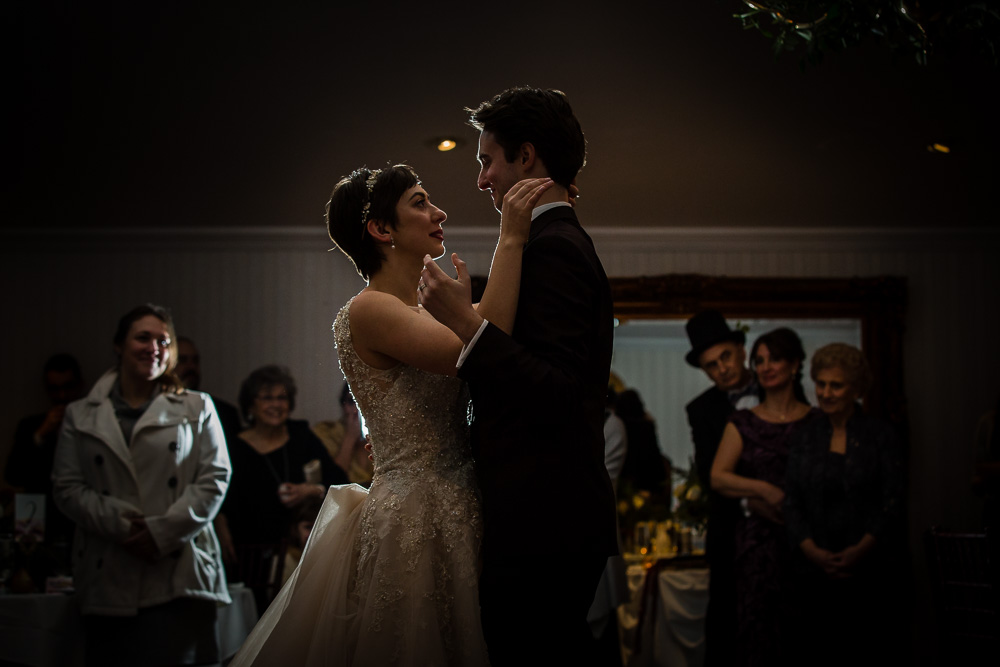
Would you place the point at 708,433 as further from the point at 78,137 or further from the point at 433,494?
A: the point at 78,137

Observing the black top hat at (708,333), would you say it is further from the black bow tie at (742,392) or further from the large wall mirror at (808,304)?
the large wall mirror at (808,304)

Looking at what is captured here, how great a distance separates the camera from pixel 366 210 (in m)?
2.18

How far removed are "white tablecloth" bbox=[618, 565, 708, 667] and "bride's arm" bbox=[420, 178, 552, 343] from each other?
159 inches

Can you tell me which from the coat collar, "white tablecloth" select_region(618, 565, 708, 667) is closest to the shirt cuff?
the coat collar

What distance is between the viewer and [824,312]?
6.49 meters

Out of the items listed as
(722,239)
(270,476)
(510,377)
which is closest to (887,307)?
(722,239)

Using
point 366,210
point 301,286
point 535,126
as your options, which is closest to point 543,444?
point 535,126

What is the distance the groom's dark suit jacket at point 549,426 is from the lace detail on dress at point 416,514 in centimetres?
16

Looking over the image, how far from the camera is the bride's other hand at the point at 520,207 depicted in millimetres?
1675

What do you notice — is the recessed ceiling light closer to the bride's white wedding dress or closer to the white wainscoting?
the white wainscoting

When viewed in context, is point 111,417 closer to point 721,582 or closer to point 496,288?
point 496,288

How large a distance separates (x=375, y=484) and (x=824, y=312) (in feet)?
16.9

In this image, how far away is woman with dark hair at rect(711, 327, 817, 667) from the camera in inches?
143

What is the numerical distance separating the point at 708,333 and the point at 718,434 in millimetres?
630
